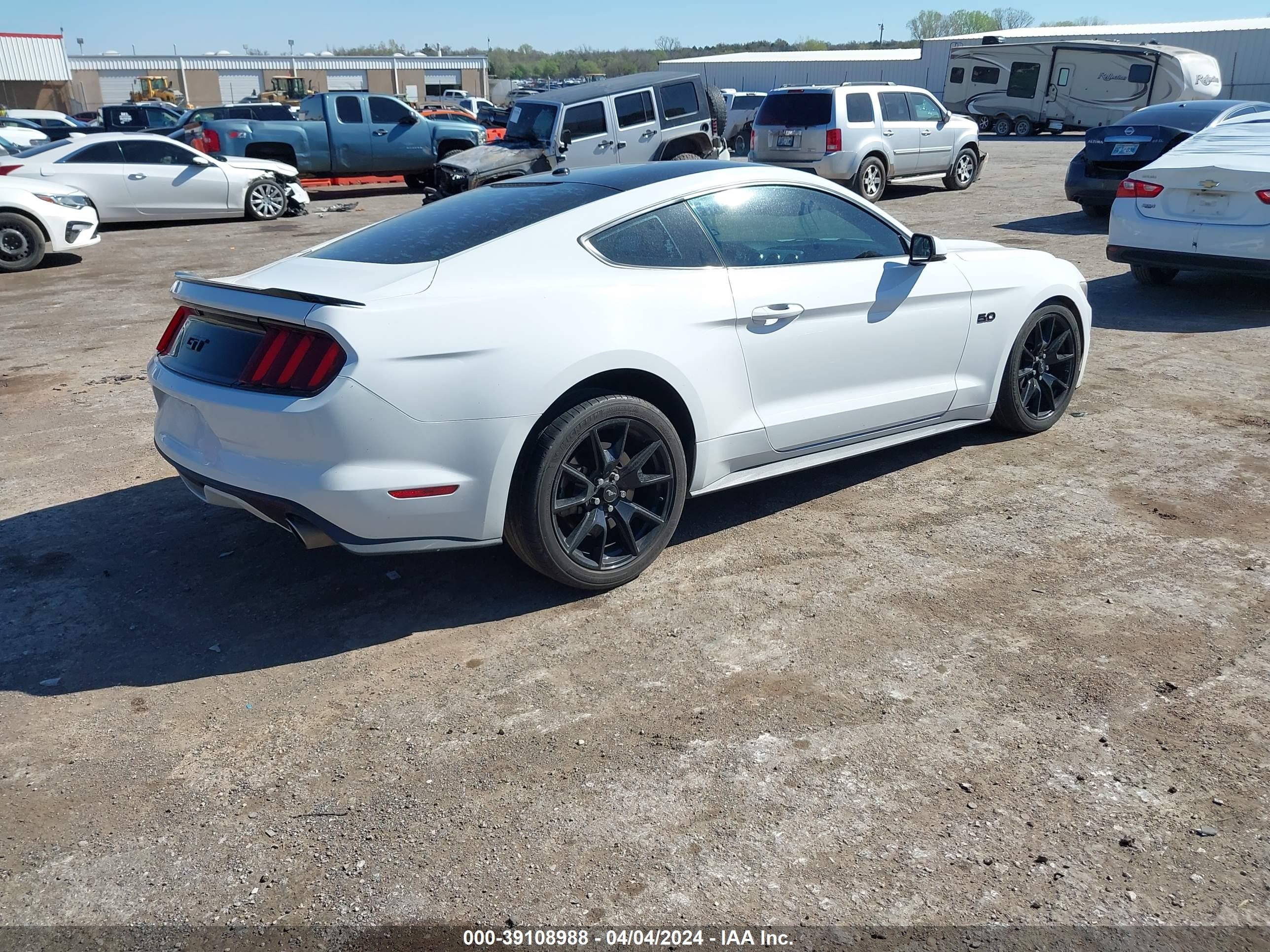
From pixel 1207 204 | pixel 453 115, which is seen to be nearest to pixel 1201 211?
pixel 1207 204

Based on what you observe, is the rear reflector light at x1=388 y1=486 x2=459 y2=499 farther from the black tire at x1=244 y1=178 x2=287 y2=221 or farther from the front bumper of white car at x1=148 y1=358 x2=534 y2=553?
the black tire at x1=244 y1=178 x2=287 y2=221

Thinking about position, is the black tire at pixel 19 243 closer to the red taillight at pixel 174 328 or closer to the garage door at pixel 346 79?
the red taillight at pixel 174 328

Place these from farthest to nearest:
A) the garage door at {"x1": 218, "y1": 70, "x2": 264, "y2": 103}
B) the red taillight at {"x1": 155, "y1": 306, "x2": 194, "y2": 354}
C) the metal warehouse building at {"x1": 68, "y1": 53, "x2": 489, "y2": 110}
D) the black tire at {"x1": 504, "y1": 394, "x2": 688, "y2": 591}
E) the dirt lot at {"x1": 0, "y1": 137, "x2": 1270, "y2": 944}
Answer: the garage door at {"x1": 218, "y1": 70, "x2": 264, "y2": 103}, the metal warehouse building at {"x1": 68, "y1": 53, "x2": 489, "y2": 110}, the red taillight at {"x1": 155, "y1": 306, "x2": 194, "y2": 354}, the black tire at {"x1": 504, "y1": 394, "x2": 688, "y2": 591}, the dirt lot at {"x1": 0, "y1": 137, "x2": 1270, "y2": 944}

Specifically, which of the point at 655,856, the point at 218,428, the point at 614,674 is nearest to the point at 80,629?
the point at 218,428

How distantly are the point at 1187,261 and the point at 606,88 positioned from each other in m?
10.6

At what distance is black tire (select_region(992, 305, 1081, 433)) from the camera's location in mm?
5652

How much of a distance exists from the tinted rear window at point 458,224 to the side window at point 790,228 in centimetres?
51

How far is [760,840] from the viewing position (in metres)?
2.81

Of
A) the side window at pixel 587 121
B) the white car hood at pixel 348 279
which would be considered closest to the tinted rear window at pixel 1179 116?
the side window at pixel 587 121

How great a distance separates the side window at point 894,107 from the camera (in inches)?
666

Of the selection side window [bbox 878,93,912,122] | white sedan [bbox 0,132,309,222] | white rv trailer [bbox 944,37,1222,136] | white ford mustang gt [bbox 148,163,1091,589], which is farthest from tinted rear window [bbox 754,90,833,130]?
white rv trailer [bbox 944,37,1222,136]

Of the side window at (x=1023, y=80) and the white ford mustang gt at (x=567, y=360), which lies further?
the side window at (x=1023, y=80)

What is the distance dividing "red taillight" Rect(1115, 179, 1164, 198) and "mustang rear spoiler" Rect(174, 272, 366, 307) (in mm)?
7878

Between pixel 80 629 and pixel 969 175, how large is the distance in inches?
722
